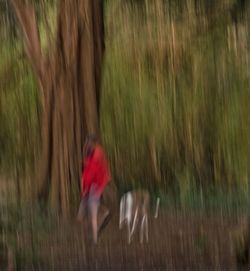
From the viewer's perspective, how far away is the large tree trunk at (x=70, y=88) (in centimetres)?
1430

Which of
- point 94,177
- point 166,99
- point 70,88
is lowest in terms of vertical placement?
point 94,177

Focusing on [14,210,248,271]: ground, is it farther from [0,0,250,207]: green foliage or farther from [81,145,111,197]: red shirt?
[0,0,250,207]: green foliage

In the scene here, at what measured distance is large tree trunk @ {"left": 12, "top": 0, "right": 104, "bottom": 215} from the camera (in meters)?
14.3

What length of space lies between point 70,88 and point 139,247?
3843mm

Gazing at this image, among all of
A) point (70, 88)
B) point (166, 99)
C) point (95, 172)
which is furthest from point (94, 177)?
point (166, 99)

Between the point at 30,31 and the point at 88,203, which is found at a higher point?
the point at 30,31

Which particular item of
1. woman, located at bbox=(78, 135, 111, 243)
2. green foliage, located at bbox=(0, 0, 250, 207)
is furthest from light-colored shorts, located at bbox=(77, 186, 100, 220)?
green foliage, located at bbox=(0, 0, 250, 207)

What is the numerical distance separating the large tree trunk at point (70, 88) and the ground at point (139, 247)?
1236mm

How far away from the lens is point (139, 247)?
38.3 feet

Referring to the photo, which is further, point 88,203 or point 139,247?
point 88,203

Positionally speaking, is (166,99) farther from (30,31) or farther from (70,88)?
(30,31)

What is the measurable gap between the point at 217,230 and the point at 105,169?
6.74ft

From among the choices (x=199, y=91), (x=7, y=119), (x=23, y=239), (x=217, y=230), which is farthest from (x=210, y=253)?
(x=7, y=119)

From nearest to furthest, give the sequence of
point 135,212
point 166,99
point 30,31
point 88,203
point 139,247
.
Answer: point 139,247 < point 135,212 < point 88,203 < point 30,31 < point 166,99
